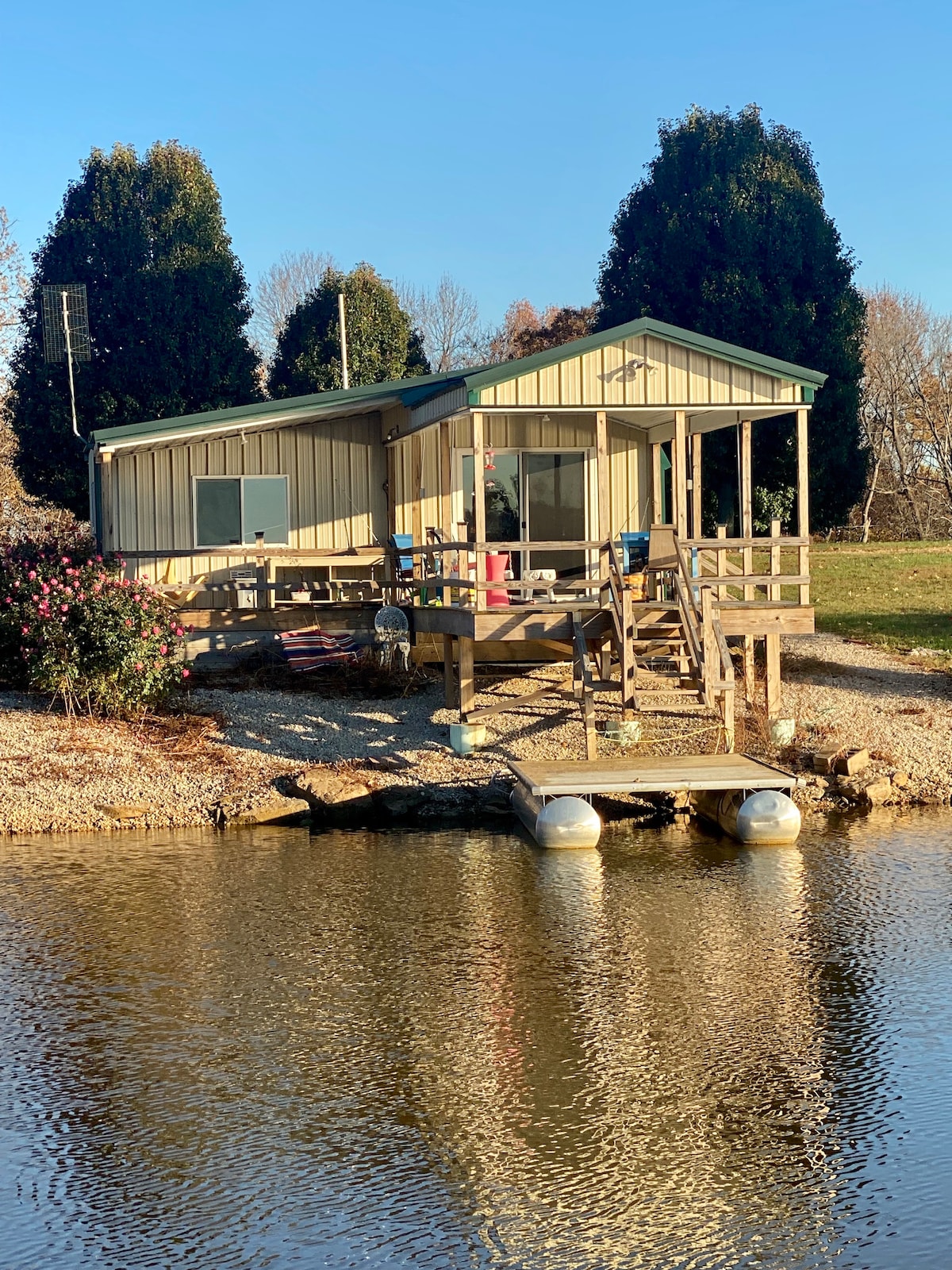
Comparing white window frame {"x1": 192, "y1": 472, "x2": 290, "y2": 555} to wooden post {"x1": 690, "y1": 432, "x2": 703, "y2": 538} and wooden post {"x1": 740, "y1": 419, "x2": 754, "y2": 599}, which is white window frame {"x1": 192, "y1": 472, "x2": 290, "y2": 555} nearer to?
wooden post {"x1": 690, "y1": 432, "x2": 703, "y2": 538}

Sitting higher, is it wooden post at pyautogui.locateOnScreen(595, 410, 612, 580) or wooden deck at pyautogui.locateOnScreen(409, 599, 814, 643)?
wooden post at pyautogui.locateOnScreen(595, 410, 612, 580)

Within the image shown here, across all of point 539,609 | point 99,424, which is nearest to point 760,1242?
point 539,609

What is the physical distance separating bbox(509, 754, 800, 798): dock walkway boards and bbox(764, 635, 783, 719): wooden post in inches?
114

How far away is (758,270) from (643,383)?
18944mm

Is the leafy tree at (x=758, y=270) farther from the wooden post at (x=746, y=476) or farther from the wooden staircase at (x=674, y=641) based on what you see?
the wooden staircase at (x=674, y=641)

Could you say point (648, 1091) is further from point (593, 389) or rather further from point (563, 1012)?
point (593, 389)

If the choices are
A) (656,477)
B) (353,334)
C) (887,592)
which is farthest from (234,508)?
(353,334)

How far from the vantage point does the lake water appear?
6449 mm

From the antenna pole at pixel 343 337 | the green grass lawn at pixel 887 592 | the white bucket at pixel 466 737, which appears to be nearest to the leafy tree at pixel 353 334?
the antenna pole at pixel 343 337

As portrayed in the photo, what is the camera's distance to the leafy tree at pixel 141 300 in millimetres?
35688

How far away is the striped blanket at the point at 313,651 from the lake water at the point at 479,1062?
6.82m

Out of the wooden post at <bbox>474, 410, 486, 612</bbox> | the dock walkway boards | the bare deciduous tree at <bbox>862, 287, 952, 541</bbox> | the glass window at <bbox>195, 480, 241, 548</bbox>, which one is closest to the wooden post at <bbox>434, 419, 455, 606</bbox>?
the wooden post at <bbox>474, 410, 486, 612</bbox>

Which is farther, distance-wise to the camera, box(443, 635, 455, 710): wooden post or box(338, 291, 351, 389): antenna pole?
box(338, 291, 351, 389): antenna pole

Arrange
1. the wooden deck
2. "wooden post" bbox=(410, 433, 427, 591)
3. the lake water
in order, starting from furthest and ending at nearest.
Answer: "wooden post" bbox=(410, 433, 427, 591), the wooden deck, the lake water
